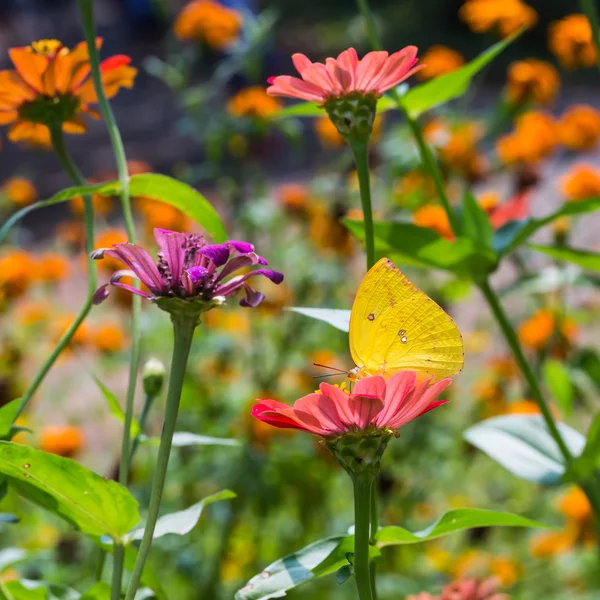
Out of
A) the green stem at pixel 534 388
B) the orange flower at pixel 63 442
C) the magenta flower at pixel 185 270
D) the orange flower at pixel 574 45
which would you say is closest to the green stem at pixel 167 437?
the magenta flower at pixel 185 270

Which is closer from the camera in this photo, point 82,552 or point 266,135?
point 82,552

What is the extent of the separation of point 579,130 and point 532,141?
4.0 inches

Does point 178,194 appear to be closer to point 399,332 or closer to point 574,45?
point 399,332

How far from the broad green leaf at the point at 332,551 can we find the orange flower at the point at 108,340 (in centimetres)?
79

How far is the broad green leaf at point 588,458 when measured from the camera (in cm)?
49

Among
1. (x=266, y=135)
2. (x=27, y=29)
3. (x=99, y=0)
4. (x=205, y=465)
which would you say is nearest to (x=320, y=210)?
(x=266, y=135)

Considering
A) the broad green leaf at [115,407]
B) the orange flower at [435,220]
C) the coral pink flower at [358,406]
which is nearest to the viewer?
the coral pink flower at [358,406]

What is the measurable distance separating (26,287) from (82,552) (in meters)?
0.34

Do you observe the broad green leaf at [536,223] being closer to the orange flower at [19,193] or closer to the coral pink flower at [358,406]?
the coral pink flower at [358,406]

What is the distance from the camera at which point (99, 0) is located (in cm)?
510

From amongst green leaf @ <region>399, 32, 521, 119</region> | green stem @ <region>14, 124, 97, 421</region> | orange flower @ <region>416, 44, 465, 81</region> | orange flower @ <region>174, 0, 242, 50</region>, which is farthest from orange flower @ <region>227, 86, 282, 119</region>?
green stem @ <region>14, 124, 97, 421</region>

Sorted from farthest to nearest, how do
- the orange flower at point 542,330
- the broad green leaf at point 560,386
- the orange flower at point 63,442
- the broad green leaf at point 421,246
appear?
the orange flower at point 542,330 → the orange flower at point 63,442 → the broad green leaf at point 560,386 → the broad green leaf at point 421,246

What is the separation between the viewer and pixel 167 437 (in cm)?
29

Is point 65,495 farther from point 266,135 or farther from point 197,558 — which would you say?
point 266,135
